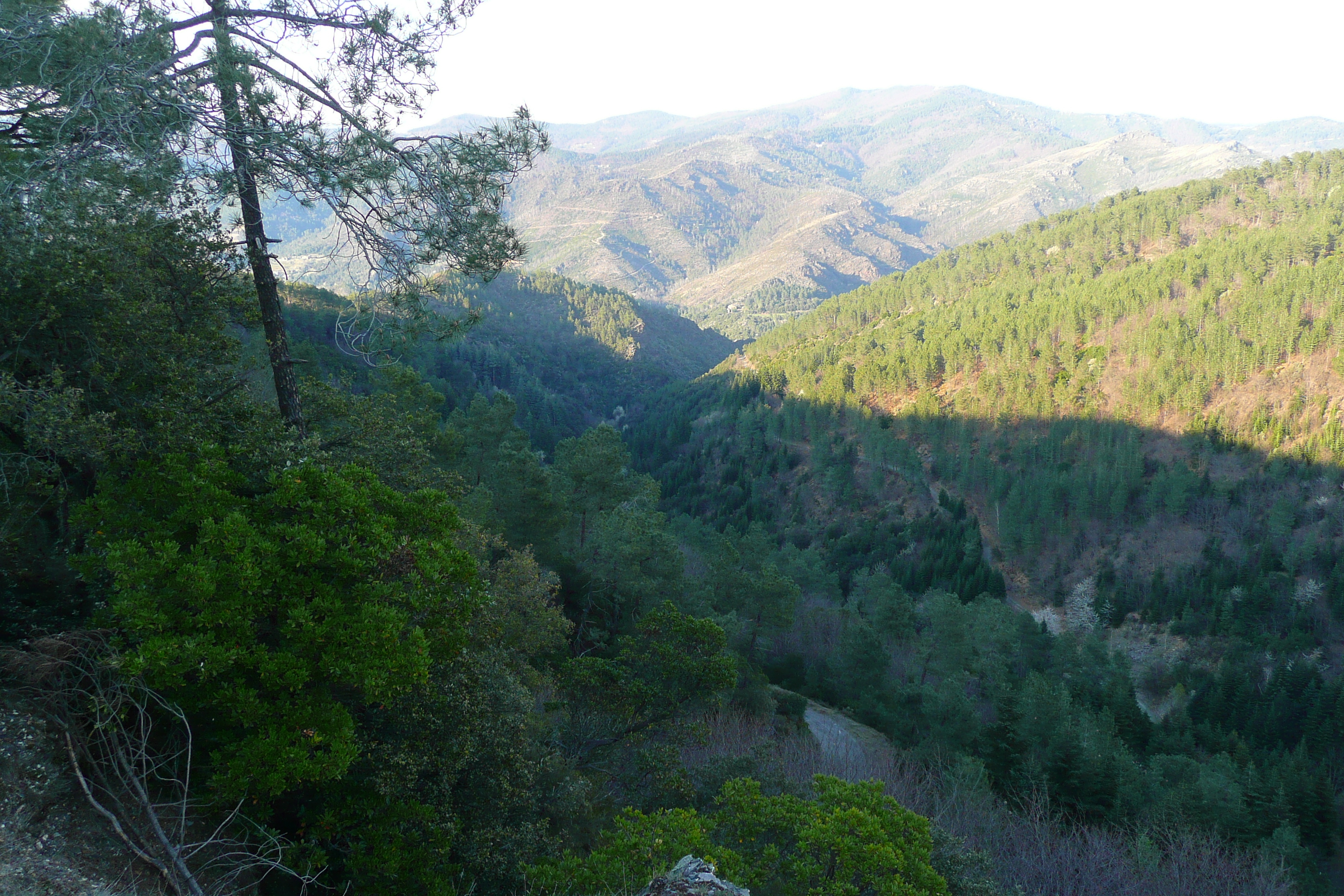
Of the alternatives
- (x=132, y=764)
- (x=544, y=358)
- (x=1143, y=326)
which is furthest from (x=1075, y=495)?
(x=544, y=358)

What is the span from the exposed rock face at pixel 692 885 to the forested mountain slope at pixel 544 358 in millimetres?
43912

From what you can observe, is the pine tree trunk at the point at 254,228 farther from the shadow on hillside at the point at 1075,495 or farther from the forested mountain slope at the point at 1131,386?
the forested mountain slope at the point at 1131,386

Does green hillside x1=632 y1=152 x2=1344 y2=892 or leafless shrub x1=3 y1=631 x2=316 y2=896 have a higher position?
leafless shrub x1=3 y1=631 x2=316 y2=896

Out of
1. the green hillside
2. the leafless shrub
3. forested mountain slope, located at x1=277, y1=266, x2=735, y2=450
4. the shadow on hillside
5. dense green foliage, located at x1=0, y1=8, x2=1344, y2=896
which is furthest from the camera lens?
forested mountain slope, located at x1=277, y1=266, x2=735, y2=450

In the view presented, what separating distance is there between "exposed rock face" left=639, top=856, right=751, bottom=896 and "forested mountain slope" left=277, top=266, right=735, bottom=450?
1729 inches

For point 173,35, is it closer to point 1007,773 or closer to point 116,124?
point 116,124

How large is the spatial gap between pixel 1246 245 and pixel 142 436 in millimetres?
127836

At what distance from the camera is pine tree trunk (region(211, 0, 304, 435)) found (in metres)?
9.27

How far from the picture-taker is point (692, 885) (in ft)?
22.9

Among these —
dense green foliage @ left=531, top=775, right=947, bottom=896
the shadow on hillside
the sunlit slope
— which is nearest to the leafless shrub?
dense green foliage @ left=531, top=775, right=947, bottom=896

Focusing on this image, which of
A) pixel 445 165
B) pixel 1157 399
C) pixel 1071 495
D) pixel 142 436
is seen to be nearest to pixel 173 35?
pixel 445 165

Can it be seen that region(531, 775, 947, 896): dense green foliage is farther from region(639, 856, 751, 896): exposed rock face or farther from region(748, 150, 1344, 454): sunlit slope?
region(748, 150, 1344, 454): sunlit slope

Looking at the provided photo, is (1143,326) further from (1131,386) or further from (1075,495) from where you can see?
(1075,495)

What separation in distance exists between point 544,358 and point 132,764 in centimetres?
15344
